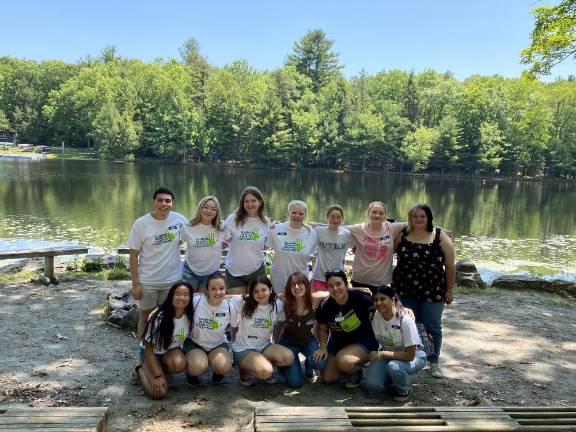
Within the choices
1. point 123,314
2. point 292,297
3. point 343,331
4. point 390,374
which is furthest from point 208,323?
point 123,314

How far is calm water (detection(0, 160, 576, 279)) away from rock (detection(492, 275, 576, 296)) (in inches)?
194

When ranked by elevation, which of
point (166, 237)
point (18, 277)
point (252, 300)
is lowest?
point (18, 277)

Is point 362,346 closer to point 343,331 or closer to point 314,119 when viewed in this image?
point 343,331

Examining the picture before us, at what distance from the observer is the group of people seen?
13.9 ft

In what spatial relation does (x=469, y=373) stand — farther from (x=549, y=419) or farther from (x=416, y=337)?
(x=549, y=419)

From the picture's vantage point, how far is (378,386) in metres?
4.22

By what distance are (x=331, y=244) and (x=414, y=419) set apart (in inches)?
94.2

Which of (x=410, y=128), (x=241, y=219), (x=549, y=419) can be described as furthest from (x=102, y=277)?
(x=410, y=128)

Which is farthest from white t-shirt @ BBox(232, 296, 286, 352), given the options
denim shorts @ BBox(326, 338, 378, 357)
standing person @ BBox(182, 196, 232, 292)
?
standing person @ BBox(182, 196, 232, 292)

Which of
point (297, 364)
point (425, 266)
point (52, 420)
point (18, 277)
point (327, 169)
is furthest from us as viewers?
point (327, 169)

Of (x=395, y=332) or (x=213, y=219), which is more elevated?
(x=213, y=219)

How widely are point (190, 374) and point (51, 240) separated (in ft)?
44.8

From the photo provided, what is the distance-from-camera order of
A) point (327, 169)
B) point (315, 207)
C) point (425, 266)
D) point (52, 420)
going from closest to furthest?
point (52, 420) → point (425, 266) → point (315, 207) → point (327, 169)

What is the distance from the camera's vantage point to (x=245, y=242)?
5066mm
